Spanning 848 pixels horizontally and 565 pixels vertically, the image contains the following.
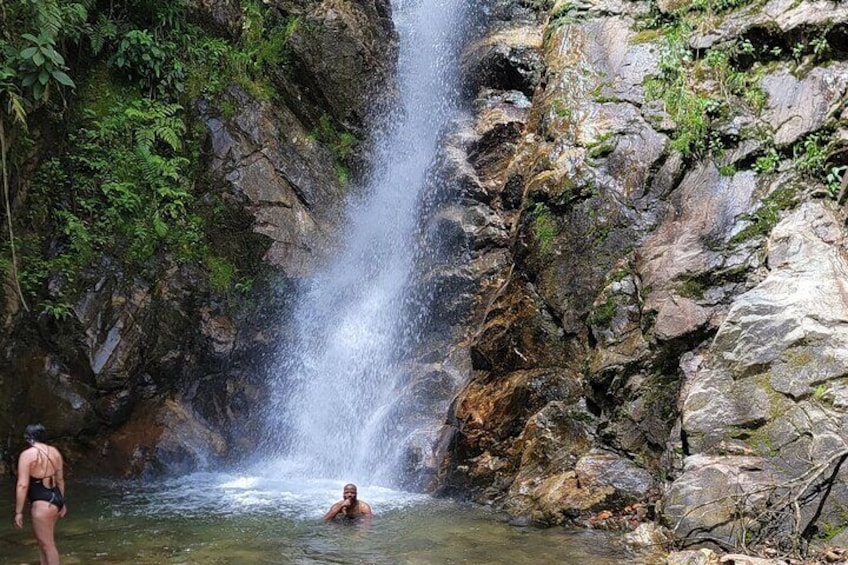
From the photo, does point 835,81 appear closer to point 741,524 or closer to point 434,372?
point 741,524

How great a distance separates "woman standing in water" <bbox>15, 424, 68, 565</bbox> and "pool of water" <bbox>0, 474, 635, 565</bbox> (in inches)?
24.5

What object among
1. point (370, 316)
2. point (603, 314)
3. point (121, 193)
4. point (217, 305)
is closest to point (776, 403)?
point (603, 314)

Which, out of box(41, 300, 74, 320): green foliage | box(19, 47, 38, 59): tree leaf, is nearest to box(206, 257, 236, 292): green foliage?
box(41, 300, 74, 320): green foliage

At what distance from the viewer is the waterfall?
34.4ft

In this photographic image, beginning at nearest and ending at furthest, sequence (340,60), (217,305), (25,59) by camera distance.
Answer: (25,59), (217,305), (340,60)

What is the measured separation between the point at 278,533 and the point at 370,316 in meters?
5.49

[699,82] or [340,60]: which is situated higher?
[340,60]

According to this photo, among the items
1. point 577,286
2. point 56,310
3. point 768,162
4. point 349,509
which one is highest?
point 768,162

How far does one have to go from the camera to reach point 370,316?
1221 cm

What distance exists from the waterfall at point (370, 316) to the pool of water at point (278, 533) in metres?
1.35

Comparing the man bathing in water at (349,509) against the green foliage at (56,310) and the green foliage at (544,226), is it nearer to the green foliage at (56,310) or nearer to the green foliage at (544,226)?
the green foliage at (544,226)

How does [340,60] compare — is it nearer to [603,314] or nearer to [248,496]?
[603,314]

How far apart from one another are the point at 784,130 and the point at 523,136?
190 inches

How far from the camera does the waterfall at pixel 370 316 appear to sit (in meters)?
10.5
